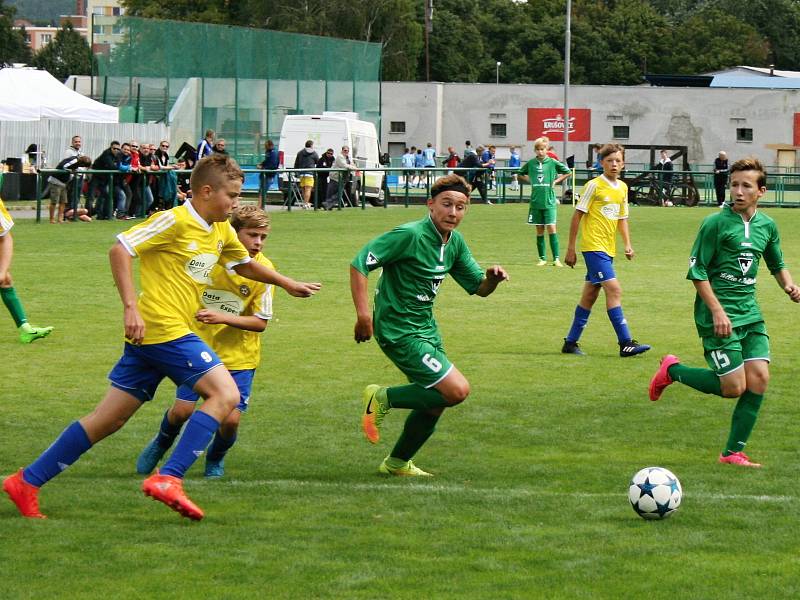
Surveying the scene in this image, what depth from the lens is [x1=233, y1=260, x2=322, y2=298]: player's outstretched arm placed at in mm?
6559

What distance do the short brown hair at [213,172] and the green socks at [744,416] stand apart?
3.16 m

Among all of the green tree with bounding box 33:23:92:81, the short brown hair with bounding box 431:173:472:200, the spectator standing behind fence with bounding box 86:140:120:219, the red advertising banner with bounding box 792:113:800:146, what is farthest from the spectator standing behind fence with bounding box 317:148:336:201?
the green tree with bounding box 33:23:92:81

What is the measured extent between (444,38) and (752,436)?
92.4 meters

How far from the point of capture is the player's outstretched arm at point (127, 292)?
5863mm

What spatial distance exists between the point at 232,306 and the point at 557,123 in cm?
6207

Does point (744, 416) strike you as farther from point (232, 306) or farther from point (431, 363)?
point (232, 306)

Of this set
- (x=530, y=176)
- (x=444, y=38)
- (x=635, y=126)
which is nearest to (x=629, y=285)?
(x=530, y=176)

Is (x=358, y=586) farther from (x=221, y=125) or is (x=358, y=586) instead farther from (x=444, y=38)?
(x=444, y=38)

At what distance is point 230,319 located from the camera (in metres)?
6.80

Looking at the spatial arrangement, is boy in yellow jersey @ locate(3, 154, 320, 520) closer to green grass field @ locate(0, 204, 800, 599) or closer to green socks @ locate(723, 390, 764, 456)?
green grass field @ locate(0, 204, 800, 599)

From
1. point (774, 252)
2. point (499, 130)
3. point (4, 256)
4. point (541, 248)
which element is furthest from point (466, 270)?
point (499, 130)

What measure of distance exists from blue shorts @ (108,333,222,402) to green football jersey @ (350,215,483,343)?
1.22 m

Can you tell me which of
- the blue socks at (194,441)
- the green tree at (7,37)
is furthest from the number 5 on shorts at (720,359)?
the green tree at (7,37)

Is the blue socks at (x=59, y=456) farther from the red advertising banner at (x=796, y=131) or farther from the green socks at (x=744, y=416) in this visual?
the red advertising banner at (x=796, y=131)
